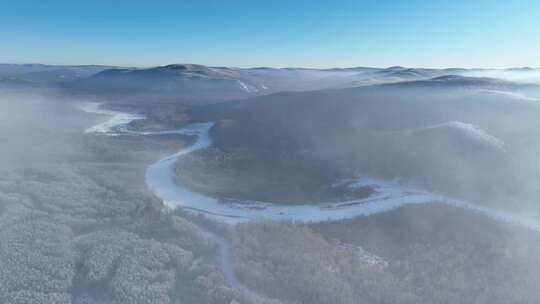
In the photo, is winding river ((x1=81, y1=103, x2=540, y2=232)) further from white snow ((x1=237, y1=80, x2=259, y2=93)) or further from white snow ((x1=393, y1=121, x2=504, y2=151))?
white snow ((x1=237, y1=80, x2=259, y2=93))

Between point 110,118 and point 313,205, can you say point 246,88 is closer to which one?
point 110,118

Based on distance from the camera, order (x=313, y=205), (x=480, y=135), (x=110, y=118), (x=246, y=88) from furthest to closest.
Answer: (x=246, y=88), (x=110, y=118), (x=480, y=135), (x=313, y=205)

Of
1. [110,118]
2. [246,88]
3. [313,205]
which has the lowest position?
[313,205]

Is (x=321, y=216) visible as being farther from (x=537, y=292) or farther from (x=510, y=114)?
(x=510, y=114)

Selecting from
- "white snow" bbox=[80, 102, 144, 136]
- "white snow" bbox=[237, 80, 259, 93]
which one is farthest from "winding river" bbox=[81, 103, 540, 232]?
"white snow" bbox=[237, 80, 259, 93]

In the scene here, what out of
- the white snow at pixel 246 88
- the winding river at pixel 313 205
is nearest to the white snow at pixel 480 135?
the winding river at pixel 313 205

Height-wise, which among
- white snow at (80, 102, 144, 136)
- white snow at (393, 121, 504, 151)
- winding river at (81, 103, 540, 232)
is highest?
white snow at (393, 121, 504, 151)

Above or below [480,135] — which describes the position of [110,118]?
below

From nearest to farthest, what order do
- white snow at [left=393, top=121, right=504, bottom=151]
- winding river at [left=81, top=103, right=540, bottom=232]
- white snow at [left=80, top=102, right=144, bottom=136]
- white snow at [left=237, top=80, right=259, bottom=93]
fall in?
1. winding river at [left=81, top=103, right=540, bottom=232]
2. white snow at [left=393, top=121, right=504, bottom=151]
3. white snow at [left=80, top=102, right=144, bottom=136]
4. white snow at [left=237, top=80, right=259, bottom=93]

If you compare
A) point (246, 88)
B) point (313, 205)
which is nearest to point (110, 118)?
point (313, 205)

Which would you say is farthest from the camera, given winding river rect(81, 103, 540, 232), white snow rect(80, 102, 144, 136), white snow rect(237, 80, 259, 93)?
white snow rect(237, 80, 259, 93)

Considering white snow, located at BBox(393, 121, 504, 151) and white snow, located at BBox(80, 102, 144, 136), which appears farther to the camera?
white snow, located at BBox(80, 102, 144, 136)
